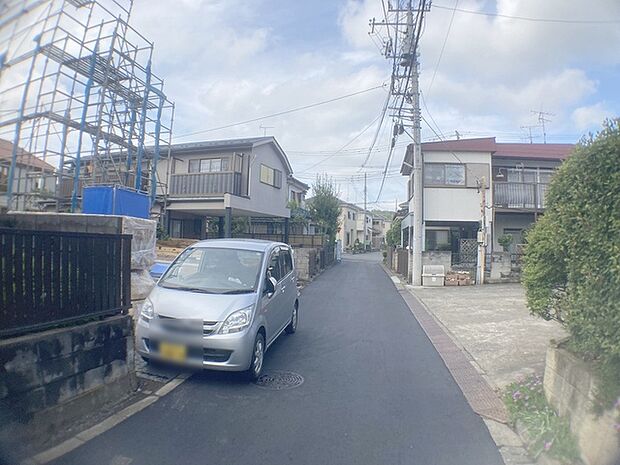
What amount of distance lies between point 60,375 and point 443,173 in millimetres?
17383

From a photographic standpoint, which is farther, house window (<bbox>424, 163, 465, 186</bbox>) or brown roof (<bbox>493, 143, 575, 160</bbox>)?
brown roof (<bbox>493, 143, 575, 160</bbox>)

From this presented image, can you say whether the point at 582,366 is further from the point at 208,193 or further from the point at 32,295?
the point at 208,193

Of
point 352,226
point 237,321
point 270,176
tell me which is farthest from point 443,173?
point 352,226

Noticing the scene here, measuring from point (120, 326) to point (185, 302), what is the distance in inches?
30.5

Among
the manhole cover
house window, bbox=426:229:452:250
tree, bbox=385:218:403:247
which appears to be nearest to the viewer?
the manhole cover

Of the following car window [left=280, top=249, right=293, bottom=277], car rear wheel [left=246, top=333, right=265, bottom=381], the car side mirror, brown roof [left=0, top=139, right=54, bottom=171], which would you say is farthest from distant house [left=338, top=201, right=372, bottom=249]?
car rear wheel [left=246, top=333, right=265, bottom=381]

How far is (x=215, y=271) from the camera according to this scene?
5695 mm

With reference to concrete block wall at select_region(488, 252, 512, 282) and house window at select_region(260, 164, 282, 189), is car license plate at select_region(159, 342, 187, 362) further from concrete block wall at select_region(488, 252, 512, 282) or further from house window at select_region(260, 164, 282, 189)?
concrete block wall at select_region(488, 252, 512, 282)

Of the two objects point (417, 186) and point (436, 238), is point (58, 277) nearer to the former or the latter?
point (417, 186)

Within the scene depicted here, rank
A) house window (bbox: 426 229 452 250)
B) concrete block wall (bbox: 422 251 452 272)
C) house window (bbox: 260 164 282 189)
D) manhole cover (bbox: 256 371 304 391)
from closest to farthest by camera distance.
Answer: manhole cover (bbox: 256 371 304 391), concrete block wall (bbox: 422 251 452 272), house window (bbox: 260 164 282 189), house window (bbox: 426 229 452 250)

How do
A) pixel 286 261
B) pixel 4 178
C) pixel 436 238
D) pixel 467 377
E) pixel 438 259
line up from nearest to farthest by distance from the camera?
1. pixel 467 377
2. pixel 286 261
3. pixel 4 178
4. pixel 438 259
5. pixel 436 238

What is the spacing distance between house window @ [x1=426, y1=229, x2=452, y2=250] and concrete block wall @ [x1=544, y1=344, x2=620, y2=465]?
19229mm

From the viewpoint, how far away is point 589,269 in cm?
325

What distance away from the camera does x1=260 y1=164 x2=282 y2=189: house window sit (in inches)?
733
